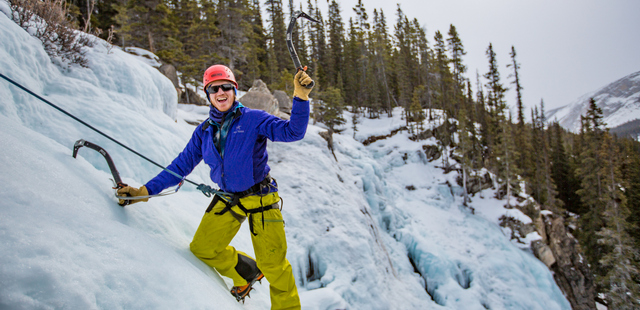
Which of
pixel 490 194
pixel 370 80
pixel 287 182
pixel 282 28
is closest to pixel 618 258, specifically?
pixel 490 194

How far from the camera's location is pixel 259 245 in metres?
2.53

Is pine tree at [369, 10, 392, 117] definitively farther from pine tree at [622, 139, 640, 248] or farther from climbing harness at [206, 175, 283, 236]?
climbing harness at [206, 175, 283, 236]

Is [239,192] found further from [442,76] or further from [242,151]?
[442,76]

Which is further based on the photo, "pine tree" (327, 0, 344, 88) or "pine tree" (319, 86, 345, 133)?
"pine tree" (327, 0, 344, 88)

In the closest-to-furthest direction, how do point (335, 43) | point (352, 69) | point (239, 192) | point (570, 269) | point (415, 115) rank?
1. point (239, 192)
2. point (570, 269)
3. point (415, 115)
4. point (352, 69)
5. point (335, 43)

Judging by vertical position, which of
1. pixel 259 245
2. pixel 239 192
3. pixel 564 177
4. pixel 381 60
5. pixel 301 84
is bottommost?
pixel 564 177

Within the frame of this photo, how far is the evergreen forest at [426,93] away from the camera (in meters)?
18.3

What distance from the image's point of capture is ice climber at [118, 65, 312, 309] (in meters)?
Answer: 2.49

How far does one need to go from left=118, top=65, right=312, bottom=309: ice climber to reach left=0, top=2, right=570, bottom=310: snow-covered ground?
0.18m

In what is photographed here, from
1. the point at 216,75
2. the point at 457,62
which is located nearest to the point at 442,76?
the point at 457,62

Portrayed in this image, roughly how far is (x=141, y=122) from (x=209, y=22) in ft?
68.0

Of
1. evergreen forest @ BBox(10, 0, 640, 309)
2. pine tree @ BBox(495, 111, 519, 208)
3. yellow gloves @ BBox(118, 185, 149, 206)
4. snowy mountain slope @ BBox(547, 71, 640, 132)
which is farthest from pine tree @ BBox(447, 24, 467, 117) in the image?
snowy mountain slope @ BBox(547, 71, 640, 132)

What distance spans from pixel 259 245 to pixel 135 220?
3.37 ft

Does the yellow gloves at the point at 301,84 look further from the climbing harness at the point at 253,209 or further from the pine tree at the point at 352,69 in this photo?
the pine tree at the point at 352,69
